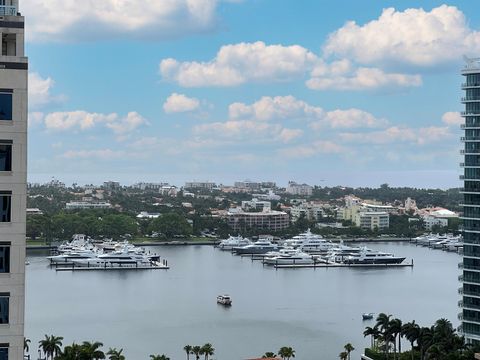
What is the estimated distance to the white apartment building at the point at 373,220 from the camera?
148625 mm

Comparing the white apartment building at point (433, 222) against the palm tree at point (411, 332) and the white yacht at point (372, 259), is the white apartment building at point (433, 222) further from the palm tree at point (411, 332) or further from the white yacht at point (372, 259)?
the palm tree at point (411, 332)

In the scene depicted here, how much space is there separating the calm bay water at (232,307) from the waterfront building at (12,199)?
3372 centimetres

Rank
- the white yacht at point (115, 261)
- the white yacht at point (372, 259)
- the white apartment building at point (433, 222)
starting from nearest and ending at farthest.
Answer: the white yacht at point (115, 261)
the white yacht at point (372, 259)
the white apartment building at point (433, 222)

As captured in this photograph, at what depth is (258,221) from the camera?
150 metres

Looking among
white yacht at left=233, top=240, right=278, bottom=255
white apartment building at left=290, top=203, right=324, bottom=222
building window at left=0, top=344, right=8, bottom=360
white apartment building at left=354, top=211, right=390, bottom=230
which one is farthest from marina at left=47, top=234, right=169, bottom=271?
building window at left=0, top=344, right=8, bottom=360

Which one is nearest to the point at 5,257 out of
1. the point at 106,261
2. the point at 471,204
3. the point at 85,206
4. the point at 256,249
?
the point at 471,204

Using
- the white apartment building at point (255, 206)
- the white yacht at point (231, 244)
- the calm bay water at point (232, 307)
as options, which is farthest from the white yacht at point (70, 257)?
the white apartment building at point (255, 206)

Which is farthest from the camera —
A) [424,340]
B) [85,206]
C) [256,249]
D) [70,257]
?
[85,206]

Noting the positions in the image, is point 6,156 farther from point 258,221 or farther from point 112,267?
point 258,221

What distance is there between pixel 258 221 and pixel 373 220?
20121 mm

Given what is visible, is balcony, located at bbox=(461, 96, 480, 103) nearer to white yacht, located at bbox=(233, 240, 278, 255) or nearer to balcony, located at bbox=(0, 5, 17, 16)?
balcony, located at bbox=(0, 5, 17, 16)

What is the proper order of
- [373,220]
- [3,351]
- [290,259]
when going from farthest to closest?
[373,220] < [290,259] < [3,351]

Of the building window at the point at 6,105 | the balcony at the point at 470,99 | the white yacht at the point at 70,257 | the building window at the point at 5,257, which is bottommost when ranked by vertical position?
the white yacht at the point at 70,257

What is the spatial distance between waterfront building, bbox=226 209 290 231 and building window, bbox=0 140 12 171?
136 metres
